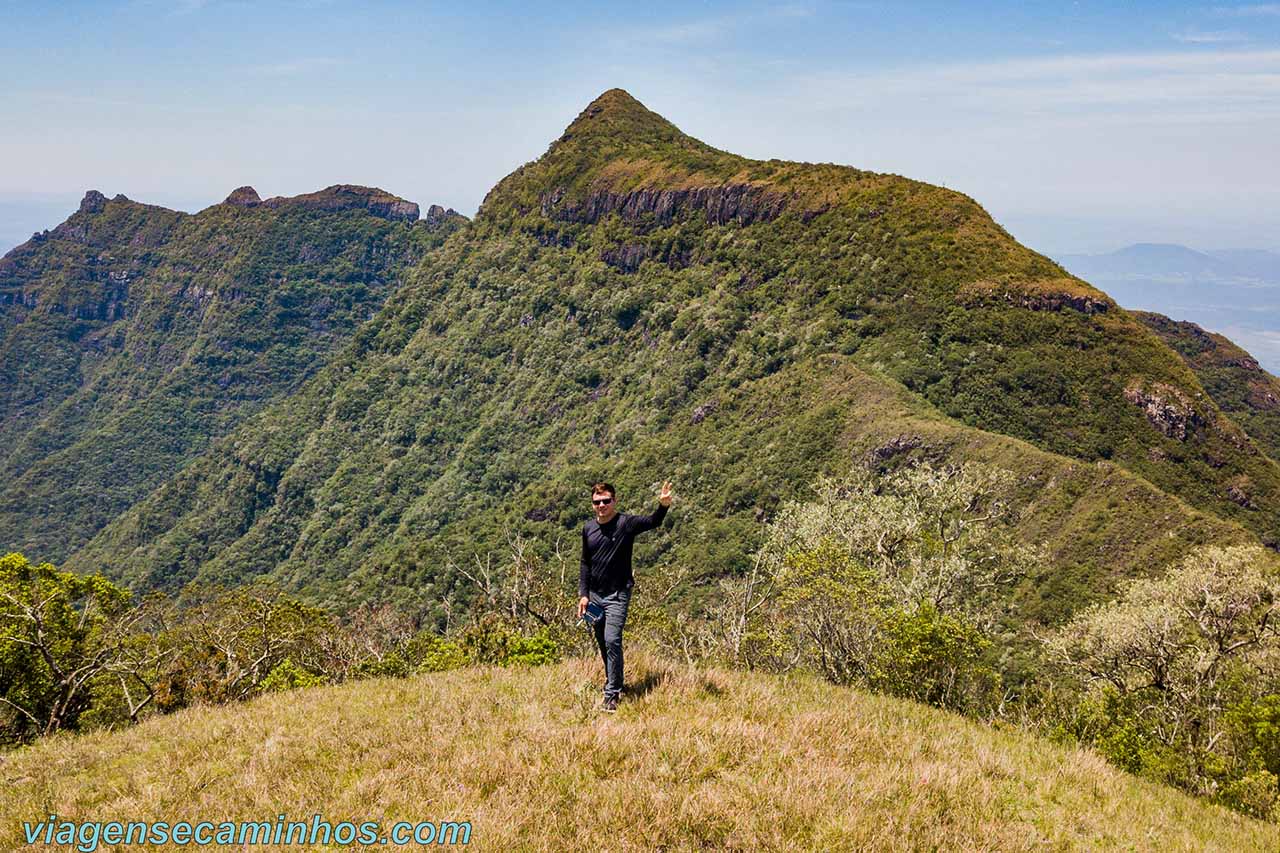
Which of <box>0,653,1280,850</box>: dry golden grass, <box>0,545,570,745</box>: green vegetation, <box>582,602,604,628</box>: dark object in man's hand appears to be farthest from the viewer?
<box>0,545,570,745</box>: green vegetation

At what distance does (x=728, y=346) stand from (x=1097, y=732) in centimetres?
10969

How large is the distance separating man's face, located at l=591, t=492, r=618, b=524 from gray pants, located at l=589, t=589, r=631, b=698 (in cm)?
96

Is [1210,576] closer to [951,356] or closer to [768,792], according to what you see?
[768,792]

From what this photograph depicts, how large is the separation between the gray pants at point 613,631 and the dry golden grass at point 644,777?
391 millimetres

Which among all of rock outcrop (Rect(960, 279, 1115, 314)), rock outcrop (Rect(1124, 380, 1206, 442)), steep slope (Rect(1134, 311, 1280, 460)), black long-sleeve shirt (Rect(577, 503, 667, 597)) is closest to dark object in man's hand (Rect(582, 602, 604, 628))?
black long-sleeve shirt (Rect(577, 503, 667, 597))

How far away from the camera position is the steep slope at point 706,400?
235ft

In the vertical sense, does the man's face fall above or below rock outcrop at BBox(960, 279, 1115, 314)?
below

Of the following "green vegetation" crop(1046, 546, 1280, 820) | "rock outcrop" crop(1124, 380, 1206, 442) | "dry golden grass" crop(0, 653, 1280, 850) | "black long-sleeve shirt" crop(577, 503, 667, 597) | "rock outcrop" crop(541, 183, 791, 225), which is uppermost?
"rock outcrop" crop(541, 183, 791, 225)

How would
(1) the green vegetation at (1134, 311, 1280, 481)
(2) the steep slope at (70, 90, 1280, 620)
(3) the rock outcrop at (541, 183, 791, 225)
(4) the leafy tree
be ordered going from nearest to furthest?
(4) the leafy tree, (2) the steep slope at (70, 90, 1280, 620), (1) the green vegetation at (1134, 311, 1280, 481), (3) the rock outcrop at (541, 183, 791, 225)

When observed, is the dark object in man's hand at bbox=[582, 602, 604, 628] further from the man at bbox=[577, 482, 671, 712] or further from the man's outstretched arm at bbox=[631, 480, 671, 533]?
the man's outstretched arm at bbox=[631, 480, 671, 533]

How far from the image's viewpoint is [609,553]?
8.80 metres

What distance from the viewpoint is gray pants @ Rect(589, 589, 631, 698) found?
876cm

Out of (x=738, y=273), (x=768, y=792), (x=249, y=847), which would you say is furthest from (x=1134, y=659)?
(x=738, y=273)

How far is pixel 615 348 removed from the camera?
144 meters
